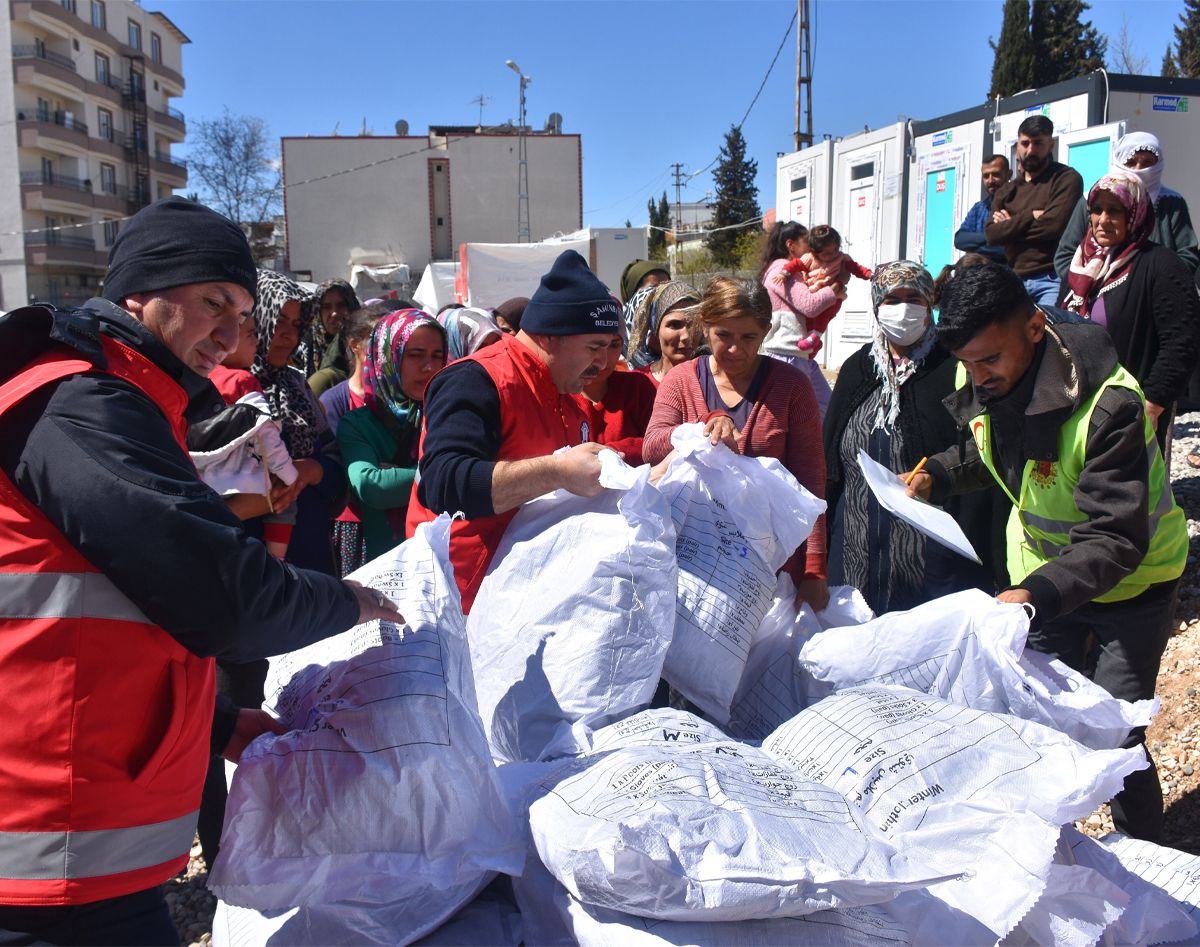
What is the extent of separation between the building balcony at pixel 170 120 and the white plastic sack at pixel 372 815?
188 feet

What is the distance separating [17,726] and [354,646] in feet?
1.91

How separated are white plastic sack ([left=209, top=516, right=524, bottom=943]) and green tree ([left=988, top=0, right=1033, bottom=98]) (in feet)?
107

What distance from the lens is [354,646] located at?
1667mm

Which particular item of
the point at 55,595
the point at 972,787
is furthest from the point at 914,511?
the point at 55,595

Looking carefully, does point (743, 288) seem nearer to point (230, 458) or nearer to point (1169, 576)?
point (1169, 576)

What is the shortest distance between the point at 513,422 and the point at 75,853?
1232 mm

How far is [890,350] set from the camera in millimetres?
3287

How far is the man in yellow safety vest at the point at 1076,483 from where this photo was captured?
195 cm

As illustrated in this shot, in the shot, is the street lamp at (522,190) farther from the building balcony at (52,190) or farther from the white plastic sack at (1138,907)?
the white plastic sack at (1138,907)

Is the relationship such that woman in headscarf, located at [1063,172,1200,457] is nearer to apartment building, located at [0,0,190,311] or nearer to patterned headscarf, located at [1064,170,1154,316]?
patterned headscarf, located at [1064,170,1154,316]

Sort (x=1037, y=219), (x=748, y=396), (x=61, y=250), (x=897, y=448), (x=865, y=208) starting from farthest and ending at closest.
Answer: (x=61, y=250) → (x=865, y=208) → (x=1037, y=219) → (x=897, y=448) → (x=748, y=396)

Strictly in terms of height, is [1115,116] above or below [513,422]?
above

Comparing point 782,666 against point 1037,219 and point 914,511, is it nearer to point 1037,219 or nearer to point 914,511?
point 914,511

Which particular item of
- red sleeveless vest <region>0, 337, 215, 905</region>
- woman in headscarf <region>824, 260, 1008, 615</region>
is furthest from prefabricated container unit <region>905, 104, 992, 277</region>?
red sleeveless vest <region>0, 337, 215, 905</region>
